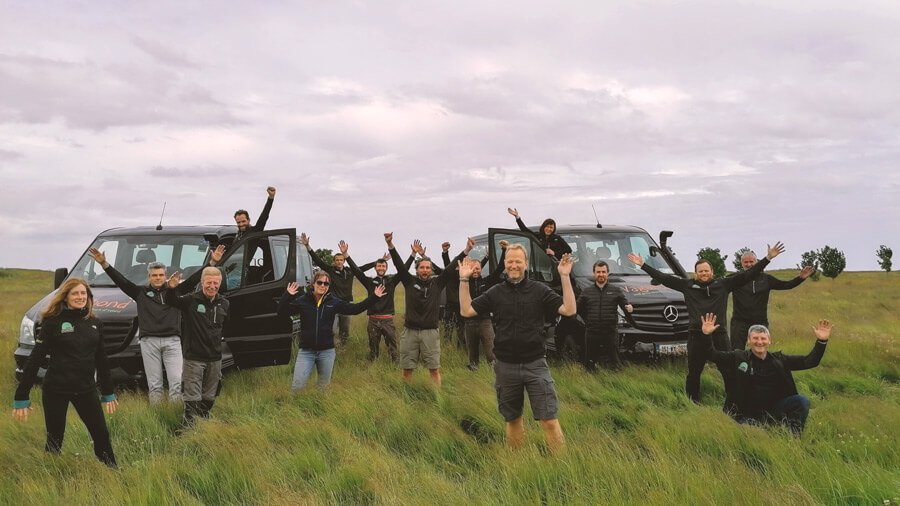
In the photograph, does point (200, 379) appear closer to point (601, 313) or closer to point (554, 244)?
point (601, 313)

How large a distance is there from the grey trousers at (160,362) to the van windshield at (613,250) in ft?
17.7

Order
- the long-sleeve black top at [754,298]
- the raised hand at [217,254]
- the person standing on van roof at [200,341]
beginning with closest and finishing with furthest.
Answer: the person standing on van roof at [200,341]
the raised hand at [217,254]
the long-sleeve black top at [754,298]

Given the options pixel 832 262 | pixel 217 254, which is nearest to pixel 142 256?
pixel 217 254

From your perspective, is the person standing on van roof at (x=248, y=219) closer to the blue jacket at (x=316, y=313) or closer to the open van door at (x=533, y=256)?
the blue jacket at (x=316, y=313)

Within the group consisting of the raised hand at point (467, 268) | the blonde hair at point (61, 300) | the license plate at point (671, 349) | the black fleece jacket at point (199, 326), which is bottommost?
the license plate at point (671, 349)

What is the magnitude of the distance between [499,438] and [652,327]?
4.02m

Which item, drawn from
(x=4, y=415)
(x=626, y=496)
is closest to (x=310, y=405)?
(x=4, y=415)

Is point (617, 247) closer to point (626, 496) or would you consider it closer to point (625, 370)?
point (625, 370)

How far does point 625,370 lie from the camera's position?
28.8 feet

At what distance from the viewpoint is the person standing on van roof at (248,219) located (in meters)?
8.47

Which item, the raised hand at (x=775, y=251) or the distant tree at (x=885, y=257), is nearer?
the raised hand at (x=775, y=251)

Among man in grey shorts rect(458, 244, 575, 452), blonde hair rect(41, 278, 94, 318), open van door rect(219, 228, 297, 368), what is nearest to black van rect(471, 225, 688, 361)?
open van door rect(219, 228, 297, 368)

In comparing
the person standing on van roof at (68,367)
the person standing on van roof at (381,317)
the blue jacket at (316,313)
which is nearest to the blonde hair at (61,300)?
the person standing on van roof at (68,367)

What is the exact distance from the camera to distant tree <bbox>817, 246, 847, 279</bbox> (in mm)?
47281
